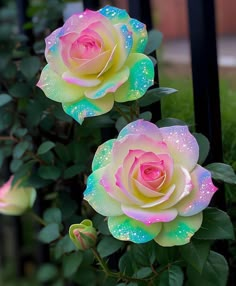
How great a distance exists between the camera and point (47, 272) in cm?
143

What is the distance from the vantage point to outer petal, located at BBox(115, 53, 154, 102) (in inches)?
29.1

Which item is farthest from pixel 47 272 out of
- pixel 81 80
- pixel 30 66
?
pixel 81 80

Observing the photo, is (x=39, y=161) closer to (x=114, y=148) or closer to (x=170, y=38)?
(x=114, y=148)

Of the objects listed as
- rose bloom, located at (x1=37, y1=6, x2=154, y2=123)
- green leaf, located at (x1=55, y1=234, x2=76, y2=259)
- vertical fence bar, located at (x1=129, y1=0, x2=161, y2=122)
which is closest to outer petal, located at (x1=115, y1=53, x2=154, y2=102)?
rose bloom, located at (x1=37, y1=6, x2=154, y2=123)

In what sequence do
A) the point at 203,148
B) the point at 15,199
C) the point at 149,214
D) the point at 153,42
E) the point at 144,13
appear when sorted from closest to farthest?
the point at 149,214, the point at 203,148, the point at 153,42, the point at 144,13, the point at 15,199

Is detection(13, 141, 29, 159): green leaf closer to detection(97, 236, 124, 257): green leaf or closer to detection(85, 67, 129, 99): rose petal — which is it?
detection(97, 236, 124, 257): green leaf

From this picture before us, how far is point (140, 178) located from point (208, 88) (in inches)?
10.5

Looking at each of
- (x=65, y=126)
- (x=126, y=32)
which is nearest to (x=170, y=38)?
(x=65, y=126)

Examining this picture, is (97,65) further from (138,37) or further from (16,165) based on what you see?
(16,165)

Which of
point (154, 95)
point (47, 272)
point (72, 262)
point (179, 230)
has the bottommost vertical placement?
point (47, 272)

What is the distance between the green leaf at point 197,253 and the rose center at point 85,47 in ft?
0.88

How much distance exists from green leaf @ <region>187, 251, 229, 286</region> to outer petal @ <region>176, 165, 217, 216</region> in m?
0.14

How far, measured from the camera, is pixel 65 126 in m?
1.23

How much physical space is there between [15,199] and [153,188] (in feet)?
1.54
